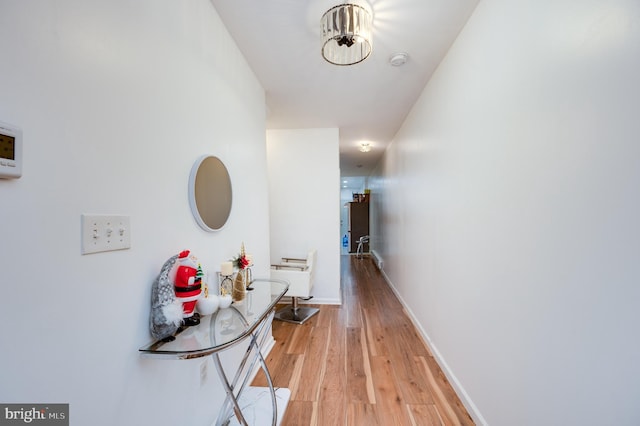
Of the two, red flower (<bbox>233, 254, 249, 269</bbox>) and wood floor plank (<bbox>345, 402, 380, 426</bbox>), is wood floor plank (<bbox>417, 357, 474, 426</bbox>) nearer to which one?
wood floor plank (<bbox>345, 402, 380, 426</bbox>)

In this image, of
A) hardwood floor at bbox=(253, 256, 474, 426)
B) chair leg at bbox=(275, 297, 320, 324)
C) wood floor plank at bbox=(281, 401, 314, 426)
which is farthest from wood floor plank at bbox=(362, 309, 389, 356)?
wood floor plank at bbox=(281, 401, 314, 426)

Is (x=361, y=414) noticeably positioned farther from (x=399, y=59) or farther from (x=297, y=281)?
(x=399, y=59)

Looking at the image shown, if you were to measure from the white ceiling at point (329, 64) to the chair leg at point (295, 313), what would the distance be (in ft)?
8.23

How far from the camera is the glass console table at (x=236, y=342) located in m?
0.97

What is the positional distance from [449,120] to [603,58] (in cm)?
125

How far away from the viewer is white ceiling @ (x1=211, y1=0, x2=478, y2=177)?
5.39 feet

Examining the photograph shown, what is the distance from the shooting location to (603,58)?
851 mm

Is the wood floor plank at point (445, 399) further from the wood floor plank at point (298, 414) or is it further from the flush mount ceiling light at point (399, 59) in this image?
the flush mount ceiling light at point (399, 59)

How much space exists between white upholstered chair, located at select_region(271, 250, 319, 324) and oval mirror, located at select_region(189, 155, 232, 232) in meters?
1.51

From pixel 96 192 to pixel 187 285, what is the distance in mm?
476

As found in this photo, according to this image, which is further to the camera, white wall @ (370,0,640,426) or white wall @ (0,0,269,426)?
white wall @ (370,0,640,426)

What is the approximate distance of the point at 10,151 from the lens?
59 centimetres

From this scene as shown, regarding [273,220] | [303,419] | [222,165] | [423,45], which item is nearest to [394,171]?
[273,220]

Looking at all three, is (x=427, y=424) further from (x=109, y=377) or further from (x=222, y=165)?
(x=222, y=165)
